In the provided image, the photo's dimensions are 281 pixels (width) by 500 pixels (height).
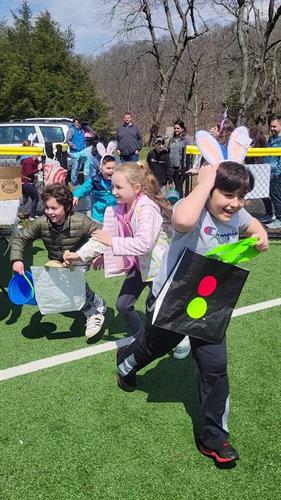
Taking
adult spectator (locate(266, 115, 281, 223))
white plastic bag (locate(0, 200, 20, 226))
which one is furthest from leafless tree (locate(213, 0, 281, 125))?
white plastic bag (locate(0, 200, 20, 226))

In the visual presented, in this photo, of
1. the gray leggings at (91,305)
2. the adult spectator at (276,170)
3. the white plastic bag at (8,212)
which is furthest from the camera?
the adult spectator at (276,170)

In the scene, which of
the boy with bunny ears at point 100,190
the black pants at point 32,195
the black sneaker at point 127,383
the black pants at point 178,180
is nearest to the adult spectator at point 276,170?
the black pants at point 178,180

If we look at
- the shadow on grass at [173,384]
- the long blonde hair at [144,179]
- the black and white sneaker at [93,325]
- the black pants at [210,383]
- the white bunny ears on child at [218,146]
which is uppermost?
the white bunny ears on child at [218,146]

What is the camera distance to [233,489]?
2459mm

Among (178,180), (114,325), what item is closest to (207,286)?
(114,325)

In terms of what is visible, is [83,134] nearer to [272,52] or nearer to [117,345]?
[117,345]

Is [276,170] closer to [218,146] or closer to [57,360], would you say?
[57,360]

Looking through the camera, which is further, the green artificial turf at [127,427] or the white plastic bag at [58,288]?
the white plastic bag at [58,288]

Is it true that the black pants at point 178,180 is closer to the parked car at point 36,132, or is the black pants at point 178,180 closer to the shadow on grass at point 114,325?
the shadow on grass at point 114,325

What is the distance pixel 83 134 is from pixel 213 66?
1280 centimetres

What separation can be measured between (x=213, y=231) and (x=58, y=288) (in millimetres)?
1710

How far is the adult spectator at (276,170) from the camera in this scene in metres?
7.69

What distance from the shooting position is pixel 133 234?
337 centimetres

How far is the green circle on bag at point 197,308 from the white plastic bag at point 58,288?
1.50 meters
